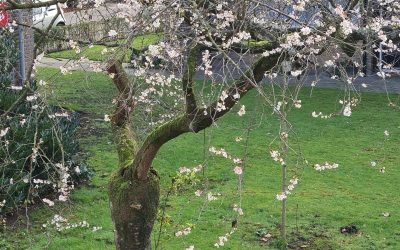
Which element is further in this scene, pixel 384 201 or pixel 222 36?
pixel 384 201

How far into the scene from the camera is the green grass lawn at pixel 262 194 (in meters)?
6.93

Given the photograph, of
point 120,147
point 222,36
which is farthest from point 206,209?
point 222,36

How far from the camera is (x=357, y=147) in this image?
10.5 m

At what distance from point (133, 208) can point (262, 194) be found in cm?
356

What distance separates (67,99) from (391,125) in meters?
6.56

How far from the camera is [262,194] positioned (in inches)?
326

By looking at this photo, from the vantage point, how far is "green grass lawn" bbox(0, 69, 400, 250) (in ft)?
22.7

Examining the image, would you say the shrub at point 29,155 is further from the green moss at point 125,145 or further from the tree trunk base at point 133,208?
the tree trunk base at point 133,208

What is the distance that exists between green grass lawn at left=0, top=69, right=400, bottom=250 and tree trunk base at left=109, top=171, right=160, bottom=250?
0.46 m

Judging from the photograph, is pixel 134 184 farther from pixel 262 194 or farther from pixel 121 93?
pixel 262 194

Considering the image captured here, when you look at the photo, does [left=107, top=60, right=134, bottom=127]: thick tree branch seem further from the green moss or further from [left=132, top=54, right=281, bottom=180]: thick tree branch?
[left=132, top=54, right=281, bottom=180]: thick tree branch

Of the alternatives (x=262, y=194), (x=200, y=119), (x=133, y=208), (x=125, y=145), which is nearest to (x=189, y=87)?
(x=200, y=119)

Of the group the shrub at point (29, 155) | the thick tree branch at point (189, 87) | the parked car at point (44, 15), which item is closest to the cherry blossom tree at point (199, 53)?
the thick tree branch at point (189, 87)

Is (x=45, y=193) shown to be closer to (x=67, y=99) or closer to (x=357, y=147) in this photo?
(x=357, y=147)
